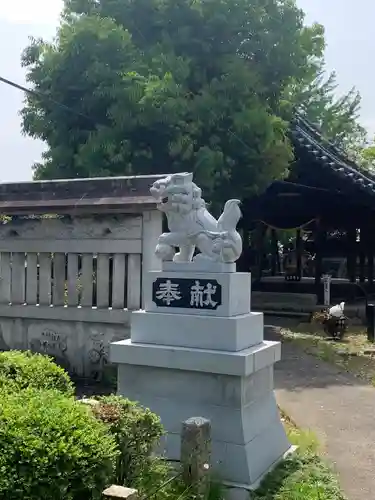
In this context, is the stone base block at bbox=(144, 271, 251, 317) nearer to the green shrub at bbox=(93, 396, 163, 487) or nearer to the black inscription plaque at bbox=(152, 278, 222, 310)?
the black inscription plaque at bbox=(152, 278, 222, 310)

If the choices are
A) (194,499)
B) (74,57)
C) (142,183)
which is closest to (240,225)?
(74,57)

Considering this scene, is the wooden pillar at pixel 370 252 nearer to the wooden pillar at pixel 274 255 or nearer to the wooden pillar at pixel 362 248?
the wooden pillar at pixel 362 248

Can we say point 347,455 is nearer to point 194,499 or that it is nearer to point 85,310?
point 194,499

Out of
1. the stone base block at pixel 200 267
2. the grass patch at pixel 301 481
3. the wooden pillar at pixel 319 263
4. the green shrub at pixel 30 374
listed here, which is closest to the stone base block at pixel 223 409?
the grass patch at pixel 301 481

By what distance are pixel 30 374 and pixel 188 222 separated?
6.83 ft

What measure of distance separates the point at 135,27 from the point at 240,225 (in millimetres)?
8539

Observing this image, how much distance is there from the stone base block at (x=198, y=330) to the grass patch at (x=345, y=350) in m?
4.93

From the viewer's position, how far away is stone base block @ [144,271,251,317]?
5.22 metres

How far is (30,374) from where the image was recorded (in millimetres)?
4898

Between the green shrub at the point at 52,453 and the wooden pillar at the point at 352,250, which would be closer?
the green shrub at the point at 52,453

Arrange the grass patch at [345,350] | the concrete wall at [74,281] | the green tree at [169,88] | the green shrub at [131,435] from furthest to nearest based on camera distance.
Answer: the green tree at [169,88] < the grass patch at [345,350] < the concrete wall at [74,281] < the green shrub at [131,435]

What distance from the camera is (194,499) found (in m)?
4.14

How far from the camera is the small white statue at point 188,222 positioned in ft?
18.2

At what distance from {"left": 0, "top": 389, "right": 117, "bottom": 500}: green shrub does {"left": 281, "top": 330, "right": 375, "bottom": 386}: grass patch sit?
23.3 ft
